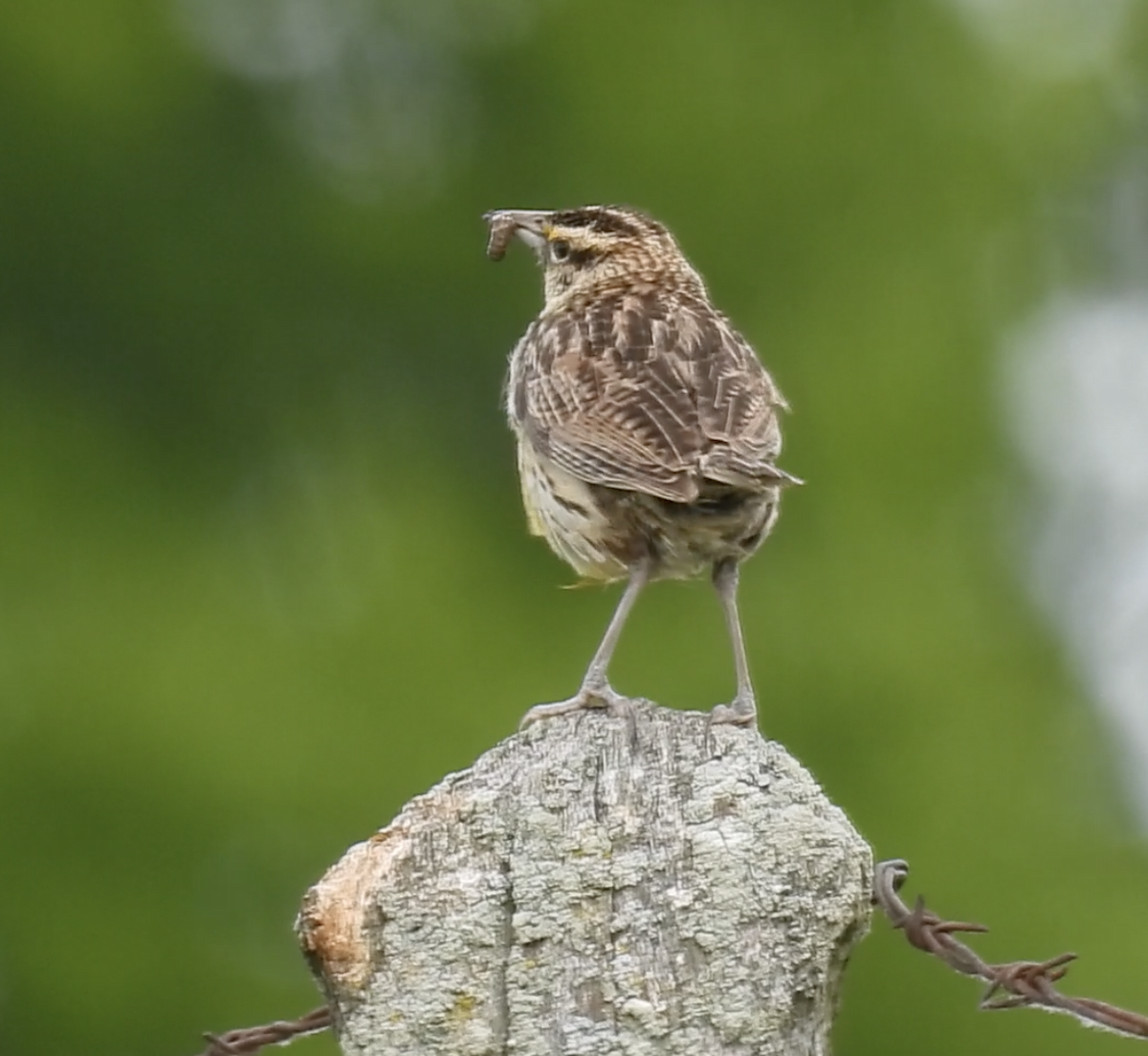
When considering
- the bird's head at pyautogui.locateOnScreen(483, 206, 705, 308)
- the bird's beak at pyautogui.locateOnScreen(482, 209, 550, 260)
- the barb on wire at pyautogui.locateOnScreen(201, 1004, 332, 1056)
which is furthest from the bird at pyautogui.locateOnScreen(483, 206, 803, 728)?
the barb on wire at pyautogui.locateOnScreen(201, 1004, 332, 1056)

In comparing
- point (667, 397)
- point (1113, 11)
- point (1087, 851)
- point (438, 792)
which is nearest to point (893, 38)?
point (1113, 11)

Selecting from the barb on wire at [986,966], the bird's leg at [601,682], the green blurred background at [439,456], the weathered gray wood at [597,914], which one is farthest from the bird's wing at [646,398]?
the green blurred background at [439,456]

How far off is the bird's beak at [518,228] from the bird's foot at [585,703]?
2571 mm

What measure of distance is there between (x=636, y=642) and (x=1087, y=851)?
7.26ft

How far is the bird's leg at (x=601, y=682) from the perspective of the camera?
5.52 meters

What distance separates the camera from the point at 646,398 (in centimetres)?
681

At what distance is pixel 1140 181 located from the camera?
17.3 metres

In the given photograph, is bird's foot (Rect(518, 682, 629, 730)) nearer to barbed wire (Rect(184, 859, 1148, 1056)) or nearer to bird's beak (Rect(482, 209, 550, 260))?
barbed wire (Rect(184, 859, 1148, 1056))

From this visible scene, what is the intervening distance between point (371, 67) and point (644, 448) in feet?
33.7

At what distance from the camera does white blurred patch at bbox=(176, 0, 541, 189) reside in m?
15.7

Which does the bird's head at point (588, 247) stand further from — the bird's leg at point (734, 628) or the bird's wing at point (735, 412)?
the bird's leg at point (734, 628)

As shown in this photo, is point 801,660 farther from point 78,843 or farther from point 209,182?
point 209,182

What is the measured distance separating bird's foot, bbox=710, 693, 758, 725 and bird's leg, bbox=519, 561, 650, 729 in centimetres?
19

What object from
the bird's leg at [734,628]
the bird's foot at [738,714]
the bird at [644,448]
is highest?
the bird at [644,448]
